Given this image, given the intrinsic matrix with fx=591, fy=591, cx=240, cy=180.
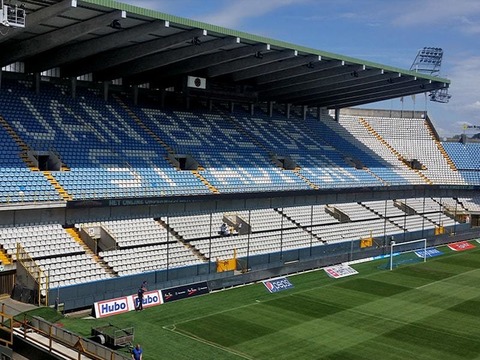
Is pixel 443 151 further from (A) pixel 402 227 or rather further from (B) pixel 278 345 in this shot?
(B) pixel 278 345

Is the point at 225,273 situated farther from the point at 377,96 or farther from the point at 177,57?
the point at 377,96

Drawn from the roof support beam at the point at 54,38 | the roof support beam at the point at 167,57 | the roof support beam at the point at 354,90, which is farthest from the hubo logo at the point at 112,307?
the roof support beam at the point at 354,90

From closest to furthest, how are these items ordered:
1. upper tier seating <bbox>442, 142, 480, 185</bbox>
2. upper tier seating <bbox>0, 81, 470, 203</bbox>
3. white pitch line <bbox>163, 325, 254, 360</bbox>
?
white pitch line <bbox>163, 325, 254, 360</bbox>
upper tier seating <bbox>0, 81, 470, 203</bbox>
upper tier seating <bbox>442, 142, 480, 185</bbox>

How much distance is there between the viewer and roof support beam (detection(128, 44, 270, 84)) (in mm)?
36156

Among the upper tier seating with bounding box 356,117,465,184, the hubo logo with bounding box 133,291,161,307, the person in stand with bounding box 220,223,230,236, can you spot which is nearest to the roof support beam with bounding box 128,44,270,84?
the person in stand with bounding box 220,223,230,236

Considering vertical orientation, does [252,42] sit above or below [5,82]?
above

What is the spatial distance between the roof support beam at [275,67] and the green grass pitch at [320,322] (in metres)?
15.0

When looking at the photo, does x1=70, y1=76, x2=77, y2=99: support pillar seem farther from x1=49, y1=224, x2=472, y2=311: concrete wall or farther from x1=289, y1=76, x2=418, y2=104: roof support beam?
x1=289, y1=76, x2=418, y2=104: roof support beam

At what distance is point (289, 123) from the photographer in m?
56.0

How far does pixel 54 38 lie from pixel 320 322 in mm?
19037

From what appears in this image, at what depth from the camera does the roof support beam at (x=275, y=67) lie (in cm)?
3953

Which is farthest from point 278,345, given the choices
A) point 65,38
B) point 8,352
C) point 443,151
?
point 443,151

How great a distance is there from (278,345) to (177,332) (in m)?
3.93

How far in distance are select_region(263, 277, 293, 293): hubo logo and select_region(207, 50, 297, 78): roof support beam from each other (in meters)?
15.0
